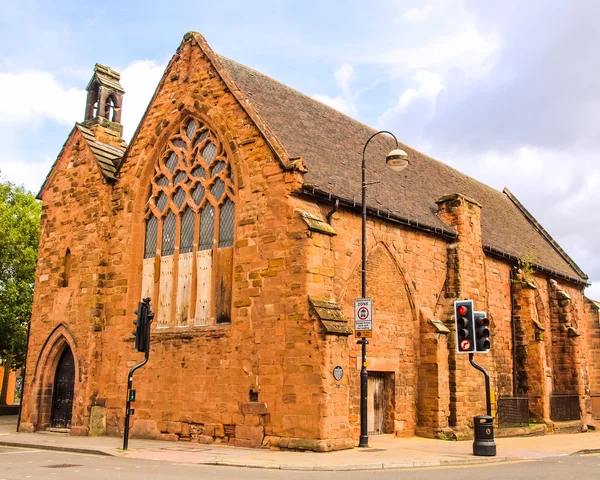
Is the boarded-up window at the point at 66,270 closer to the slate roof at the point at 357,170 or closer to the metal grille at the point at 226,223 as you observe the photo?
the metal grille at the point at 226,223

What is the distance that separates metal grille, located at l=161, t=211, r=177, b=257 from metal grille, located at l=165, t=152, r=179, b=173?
1.48 meters

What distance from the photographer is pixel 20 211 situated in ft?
117

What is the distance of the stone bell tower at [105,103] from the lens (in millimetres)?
24000

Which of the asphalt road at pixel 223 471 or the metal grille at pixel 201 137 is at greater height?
the metal grille at pixel 201 137

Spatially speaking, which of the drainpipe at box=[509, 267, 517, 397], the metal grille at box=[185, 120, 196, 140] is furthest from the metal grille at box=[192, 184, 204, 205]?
the drainpipe at box=[509, 267, 517, 397]

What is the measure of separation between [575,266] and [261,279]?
23839mm

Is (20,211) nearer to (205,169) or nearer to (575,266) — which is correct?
(205,169)

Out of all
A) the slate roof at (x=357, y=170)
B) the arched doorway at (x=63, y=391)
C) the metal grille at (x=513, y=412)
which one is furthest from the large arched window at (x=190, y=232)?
the metal grille at (x=513, y=412)

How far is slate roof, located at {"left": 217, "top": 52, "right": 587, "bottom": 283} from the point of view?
19.0m

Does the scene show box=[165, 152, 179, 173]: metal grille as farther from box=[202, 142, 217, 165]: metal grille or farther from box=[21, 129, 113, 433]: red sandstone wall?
box=[21, 129, 113, 433]: red sandstone wall

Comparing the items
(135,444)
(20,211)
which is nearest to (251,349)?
(135,444)

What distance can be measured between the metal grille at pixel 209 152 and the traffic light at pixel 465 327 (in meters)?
8.66

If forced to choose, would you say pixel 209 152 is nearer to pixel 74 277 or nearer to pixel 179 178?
pixel 179 178

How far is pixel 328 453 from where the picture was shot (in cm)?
1451
